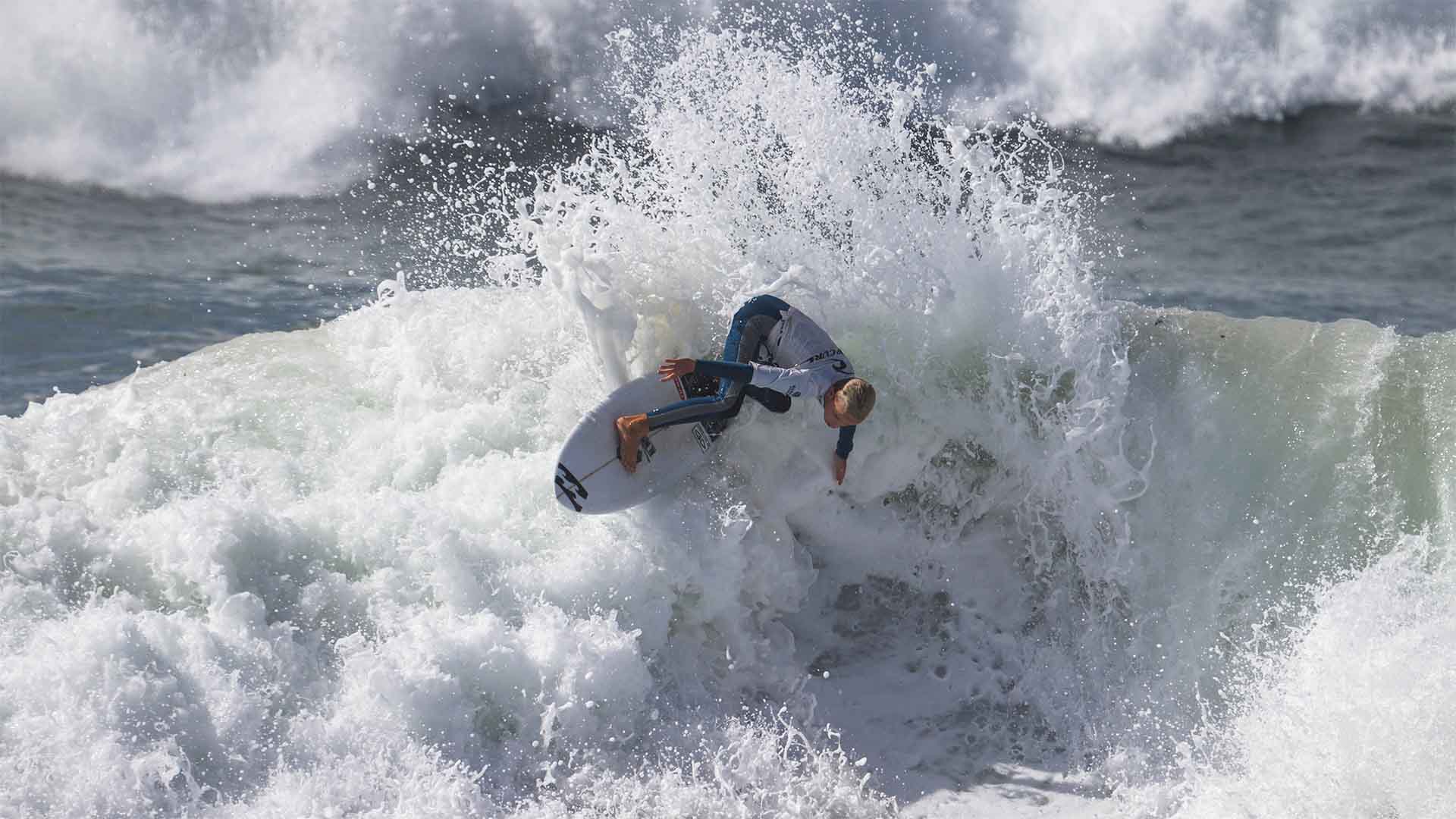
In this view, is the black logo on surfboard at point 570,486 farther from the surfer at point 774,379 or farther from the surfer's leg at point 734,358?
the surfer's leg at point 734,358

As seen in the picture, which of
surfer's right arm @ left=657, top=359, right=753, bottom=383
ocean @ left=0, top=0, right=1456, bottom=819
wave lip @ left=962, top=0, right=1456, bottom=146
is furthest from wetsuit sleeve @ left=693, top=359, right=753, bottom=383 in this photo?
wave lip @ left=962, top=0, right=1456, bottom=146

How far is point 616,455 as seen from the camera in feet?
16.8

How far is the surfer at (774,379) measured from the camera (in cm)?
491

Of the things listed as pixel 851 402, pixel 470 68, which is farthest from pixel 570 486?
pixel 470 68

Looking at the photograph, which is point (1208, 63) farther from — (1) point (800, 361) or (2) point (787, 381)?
(2) point (787, 381)

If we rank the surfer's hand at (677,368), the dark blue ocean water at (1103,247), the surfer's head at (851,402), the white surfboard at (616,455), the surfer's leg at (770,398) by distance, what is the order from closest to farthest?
the surfer's hand at (677,368) < the surfer's head at (851,402) < the white surfboard at (616,455) < the surfer's leg at (770,398) < the dark blue ocean water at (1103,247)

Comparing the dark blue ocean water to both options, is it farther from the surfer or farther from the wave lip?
the surfer

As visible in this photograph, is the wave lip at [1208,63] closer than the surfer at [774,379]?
No

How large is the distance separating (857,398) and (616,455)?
1.05 meters

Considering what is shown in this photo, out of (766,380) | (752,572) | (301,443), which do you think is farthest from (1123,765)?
(301,443)

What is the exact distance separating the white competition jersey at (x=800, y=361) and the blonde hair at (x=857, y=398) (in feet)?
0.48

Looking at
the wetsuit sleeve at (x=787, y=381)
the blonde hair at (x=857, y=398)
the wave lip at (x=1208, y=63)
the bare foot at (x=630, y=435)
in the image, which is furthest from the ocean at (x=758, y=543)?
the wave lip at (x=1208, y=63)

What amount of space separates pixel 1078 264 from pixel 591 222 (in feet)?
7.69

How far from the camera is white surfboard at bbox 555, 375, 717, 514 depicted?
5.01 metres
